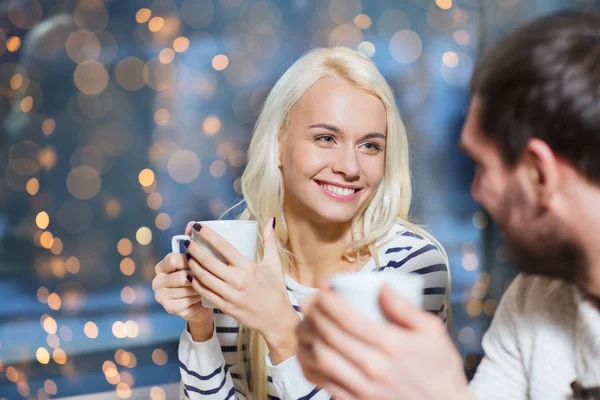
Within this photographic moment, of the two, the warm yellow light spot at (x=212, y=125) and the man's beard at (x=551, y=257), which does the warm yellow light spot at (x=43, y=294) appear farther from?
the man's beard at (x=551, y=257)

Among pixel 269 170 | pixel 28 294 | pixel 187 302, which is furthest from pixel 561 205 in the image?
pixel 28 294

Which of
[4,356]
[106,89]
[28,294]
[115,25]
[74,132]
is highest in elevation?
[115,25]

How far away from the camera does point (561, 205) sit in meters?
0.70

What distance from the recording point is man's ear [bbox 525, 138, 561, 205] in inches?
26.9

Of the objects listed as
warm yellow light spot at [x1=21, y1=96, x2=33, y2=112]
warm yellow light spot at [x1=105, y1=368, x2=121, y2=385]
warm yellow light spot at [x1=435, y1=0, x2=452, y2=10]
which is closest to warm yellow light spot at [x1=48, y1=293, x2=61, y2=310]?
warm yellow light spot at [x1=105, y1=368, x2=121, y2=385]

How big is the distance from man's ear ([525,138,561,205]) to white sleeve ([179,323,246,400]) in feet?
2.57

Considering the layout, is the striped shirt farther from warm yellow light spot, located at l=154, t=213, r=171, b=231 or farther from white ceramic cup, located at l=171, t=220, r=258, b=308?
warm yellow light spot, located at l=154, t=213, r=171, b=231

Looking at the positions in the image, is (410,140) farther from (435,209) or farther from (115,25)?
(115,25)

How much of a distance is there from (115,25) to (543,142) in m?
1.45

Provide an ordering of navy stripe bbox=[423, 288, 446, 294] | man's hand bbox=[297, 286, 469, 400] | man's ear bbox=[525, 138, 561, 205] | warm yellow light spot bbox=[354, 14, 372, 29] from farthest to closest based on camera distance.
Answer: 1. warm yellow light spot bbox=[354, 14, 372, 29]
2. navy stripe bbox=[423, 288, 446, 294]
3. man's ear bbox=[525, 138, 561, 205]
4. man's hand bbox=[297, 286, 469, 400]

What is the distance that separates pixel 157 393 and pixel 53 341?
13.5 inches

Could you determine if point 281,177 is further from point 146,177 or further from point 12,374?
point 12,374

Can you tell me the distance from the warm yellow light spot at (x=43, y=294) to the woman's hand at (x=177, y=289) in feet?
2.41

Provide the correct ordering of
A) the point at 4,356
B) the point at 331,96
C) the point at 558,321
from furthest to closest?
1. the point at 4,356
2. the point at 331,96
3. the point at 558,321
